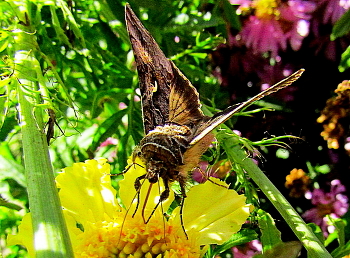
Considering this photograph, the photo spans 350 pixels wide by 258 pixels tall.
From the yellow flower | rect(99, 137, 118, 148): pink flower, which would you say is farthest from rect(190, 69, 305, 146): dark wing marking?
rect(99, 137, 118, 148): pink flower

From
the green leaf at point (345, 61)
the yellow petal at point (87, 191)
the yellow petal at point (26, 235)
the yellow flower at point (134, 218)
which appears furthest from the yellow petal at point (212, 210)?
the green leaf at point (345, 61)

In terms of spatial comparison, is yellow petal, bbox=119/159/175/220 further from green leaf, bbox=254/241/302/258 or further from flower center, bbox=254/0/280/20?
flower center, bbox=254/0/280/20

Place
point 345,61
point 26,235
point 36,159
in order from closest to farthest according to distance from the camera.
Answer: point 36,159, point 26,235, point 345,61

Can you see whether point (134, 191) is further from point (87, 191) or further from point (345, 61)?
point (345, 61)

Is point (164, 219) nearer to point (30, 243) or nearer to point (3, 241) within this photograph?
point (30, 243)

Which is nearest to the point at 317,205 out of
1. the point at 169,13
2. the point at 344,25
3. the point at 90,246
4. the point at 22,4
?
the point at 344,25

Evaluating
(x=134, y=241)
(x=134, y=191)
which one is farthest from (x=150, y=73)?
(x=134, y=241)

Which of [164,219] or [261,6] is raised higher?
[261,6]
